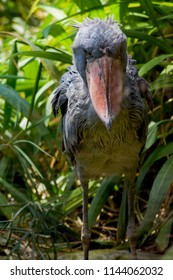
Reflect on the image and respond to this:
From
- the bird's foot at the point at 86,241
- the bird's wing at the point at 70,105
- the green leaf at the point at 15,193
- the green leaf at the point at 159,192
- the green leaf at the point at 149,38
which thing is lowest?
the bird's foot at the point at 86,241

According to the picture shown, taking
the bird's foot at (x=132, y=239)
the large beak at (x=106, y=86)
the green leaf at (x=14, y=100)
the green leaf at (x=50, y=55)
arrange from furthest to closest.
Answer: the green leaf at (x=14, y=100), the green leaf at (x=50, y=55), the bird's foot at (x=132, y=239), the large beak at (x=106, y=86)

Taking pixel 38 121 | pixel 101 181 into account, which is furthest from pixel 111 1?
pixel 101 181

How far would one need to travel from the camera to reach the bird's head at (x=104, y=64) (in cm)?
267

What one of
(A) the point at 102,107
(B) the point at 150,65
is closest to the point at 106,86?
(A) the point at 102,107

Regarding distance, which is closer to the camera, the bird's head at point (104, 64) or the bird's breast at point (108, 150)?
the bird's head at point (104, 64)

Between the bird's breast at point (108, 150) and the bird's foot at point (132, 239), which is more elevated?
the bird's breast at point (108, 150)

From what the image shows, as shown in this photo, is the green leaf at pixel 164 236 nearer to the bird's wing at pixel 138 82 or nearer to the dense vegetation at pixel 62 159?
the dense vegetation at pixel 62 159

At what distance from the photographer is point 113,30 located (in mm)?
2738

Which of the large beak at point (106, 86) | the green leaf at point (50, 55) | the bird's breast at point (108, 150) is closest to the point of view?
the large beak at point (106, 86)

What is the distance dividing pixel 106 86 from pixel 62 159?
5.43 ft

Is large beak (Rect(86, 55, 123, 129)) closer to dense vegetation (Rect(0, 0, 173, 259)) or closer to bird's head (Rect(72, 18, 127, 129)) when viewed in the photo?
bird's head (Rect(72, 18, 127, 129))

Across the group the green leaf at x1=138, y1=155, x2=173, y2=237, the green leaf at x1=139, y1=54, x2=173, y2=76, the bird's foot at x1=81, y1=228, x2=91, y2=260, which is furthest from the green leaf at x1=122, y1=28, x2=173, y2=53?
the bird's foot at x1=81, y1=228, x2=91, y2=260

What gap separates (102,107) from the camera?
105 inches

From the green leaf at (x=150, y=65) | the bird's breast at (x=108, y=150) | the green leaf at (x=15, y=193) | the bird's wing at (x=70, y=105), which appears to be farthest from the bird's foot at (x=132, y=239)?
the green leaf at (x=150, y=65)
